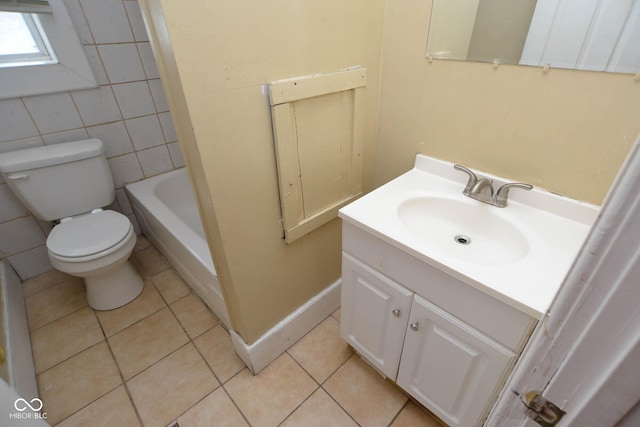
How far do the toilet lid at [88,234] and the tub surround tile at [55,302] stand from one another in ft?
1.43

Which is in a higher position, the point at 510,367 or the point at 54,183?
the point at 54,183

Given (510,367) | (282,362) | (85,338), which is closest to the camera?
(510,367)

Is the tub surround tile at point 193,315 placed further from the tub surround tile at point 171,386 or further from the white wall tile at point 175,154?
the white wall tile at point 175,154

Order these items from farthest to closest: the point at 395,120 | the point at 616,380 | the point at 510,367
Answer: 1. the point at 395,120
2. the point at 510,367
3. the point at 616,380

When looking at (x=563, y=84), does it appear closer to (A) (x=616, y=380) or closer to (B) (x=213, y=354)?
(A) (x=616, y=380)

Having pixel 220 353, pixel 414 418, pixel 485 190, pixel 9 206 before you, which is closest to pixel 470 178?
pixel 485 190

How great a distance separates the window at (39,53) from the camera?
4.82ft

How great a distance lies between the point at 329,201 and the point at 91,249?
3.86ft

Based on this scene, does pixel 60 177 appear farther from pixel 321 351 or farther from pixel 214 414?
pixel 321 351

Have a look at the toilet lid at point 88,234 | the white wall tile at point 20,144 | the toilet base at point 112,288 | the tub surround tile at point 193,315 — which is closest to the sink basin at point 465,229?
the tub surround tile at point 193,315

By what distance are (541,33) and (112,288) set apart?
214 centimetres

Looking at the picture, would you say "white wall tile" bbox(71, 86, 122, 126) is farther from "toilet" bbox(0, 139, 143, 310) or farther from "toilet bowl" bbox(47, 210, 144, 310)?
"toilet bowl" bbox(47, 210, 144, 310)

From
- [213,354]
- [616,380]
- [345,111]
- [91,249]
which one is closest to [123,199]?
[91,249]

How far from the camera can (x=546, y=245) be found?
843mm
